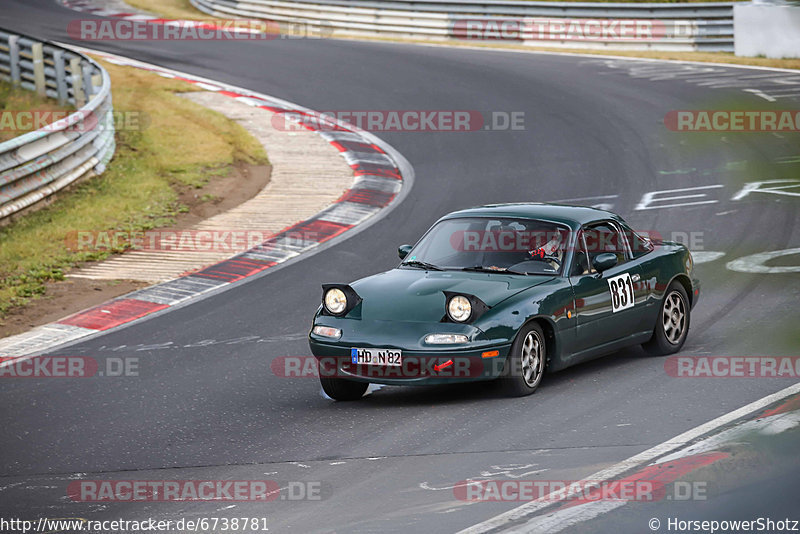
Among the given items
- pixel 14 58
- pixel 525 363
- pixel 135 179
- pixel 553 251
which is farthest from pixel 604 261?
pixel 14 58

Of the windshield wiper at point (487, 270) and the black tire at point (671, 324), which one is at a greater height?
the windshield wiper at point (487, 270)

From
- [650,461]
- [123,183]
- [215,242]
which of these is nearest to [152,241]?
[215,242]

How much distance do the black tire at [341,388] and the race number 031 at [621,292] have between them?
207cm

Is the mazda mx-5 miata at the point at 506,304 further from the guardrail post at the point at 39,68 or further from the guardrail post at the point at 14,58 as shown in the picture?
the guardrail post at the point at 14,58

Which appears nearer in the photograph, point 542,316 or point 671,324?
point 542,316

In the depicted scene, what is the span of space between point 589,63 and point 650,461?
21732mm

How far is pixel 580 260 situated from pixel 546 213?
510mm

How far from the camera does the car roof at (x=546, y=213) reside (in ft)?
28.3

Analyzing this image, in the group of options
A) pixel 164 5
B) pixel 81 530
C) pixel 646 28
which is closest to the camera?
→ pixel 81 530

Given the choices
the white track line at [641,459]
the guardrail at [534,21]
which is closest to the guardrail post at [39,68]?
the guardrail at [534,21]

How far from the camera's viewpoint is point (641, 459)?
6160 millimetres

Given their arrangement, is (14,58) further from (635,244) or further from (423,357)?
(423,357)

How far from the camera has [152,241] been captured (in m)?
14.8

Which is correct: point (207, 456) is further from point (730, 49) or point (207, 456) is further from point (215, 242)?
point (730, 49)
